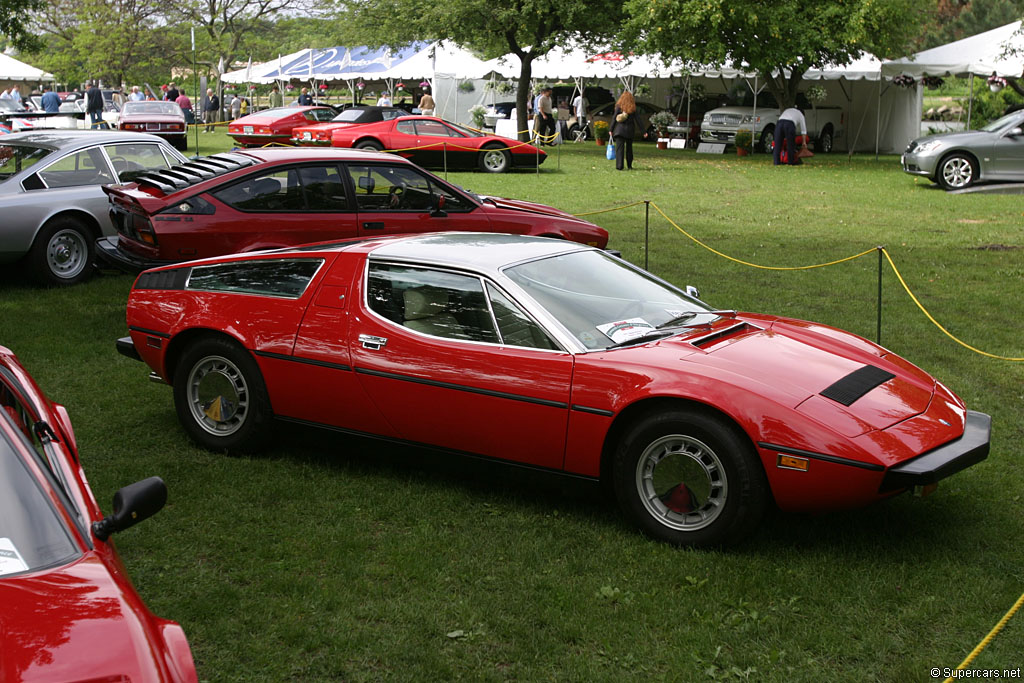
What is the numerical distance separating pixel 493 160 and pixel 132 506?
21.4 metres

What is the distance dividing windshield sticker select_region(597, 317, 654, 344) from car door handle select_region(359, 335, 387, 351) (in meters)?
1.15

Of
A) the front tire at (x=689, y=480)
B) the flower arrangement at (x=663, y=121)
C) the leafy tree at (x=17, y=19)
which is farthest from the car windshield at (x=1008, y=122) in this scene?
the front tire at (x=689, y=480)

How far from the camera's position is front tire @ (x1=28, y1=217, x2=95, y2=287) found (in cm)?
1023

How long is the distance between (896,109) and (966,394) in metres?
28.6

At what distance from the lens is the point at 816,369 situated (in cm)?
482

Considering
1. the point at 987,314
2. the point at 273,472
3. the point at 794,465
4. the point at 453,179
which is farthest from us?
the point at 453,179

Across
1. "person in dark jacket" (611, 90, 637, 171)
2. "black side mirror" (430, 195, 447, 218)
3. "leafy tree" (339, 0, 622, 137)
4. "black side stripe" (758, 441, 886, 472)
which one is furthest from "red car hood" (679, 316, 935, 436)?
"leafy tree" (339, 0, 622, 137)

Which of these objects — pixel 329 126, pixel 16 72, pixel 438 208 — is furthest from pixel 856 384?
pixel 16 72

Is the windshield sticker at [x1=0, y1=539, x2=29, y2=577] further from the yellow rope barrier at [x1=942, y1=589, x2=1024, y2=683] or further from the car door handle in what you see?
the yellow rope barrier at [x1=942, y1=589, x2=1024, y2=683]

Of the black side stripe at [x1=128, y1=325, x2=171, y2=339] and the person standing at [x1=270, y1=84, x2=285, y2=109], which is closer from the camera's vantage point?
the black side stripe at [x1=128, y1=325, x2=171, y2=339]

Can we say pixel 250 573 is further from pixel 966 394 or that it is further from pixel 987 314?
pixel 987 314

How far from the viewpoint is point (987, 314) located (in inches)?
376

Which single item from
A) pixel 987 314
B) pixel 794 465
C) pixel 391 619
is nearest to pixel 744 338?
pixel 794 465

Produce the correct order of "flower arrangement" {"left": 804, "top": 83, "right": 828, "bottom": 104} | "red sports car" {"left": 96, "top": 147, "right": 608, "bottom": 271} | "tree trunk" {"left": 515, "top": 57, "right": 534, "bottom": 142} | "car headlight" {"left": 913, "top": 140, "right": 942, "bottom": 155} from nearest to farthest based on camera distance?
"red sports car" {"left": 96, "top": 147, "right": 608, "bottom": 271} → "car headlight" {"left": 913, "top": 140, "right": 942, "bottom": 155} → "tree trunk" {"left": 515, "top": 57, "right": 534, "bottom": 142} → "flower arrangement" {"left": 804, "top": 83, "right": 828, "bottom": 104}
